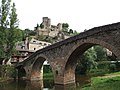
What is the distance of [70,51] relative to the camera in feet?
96.1

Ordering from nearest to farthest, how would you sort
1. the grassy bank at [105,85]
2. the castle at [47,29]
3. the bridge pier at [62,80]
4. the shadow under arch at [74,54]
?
the grassy bank at [105,85] → the shadow under arch at [74,54] → the bridge pier at [62,80] → the castle at [47,29]

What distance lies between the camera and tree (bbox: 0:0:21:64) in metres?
39.3

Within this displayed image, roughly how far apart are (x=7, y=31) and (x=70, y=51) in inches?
611

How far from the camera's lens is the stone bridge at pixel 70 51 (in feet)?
75.5

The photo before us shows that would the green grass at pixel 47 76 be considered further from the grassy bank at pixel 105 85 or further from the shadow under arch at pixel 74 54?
the grassy bank at pixel 105 85

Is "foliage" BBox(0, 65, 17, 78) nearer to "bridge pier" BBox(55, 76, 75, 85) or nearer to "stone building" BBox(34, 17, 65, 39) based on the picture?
"bridge pier" BBox(55, 76, 75, 85)

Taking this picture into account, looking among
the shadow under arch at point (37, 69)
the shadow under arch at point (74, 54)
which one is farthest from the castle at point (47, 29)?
the shadow under arch at point (74, 54)

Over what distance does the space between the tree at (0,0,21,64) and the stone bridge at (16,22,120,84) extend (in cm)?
429

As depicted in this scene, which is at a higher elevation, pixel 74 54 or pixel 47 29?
pixel 47 29

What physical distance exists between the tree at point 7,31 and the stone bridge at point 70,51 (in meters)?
4.29

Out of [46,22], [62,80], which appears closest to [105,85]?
[62,80]

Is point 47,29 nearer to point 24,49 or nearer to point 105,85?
point 24,49

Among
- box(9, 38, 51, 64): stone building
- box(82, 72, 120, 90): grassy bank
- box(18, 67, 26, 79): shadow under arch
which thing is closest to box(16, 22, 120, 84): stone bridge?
box(18, 67, 26, 79): shadow under arch

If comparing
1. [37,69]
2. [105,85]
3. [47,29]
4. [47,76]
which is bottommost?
[105,85]
